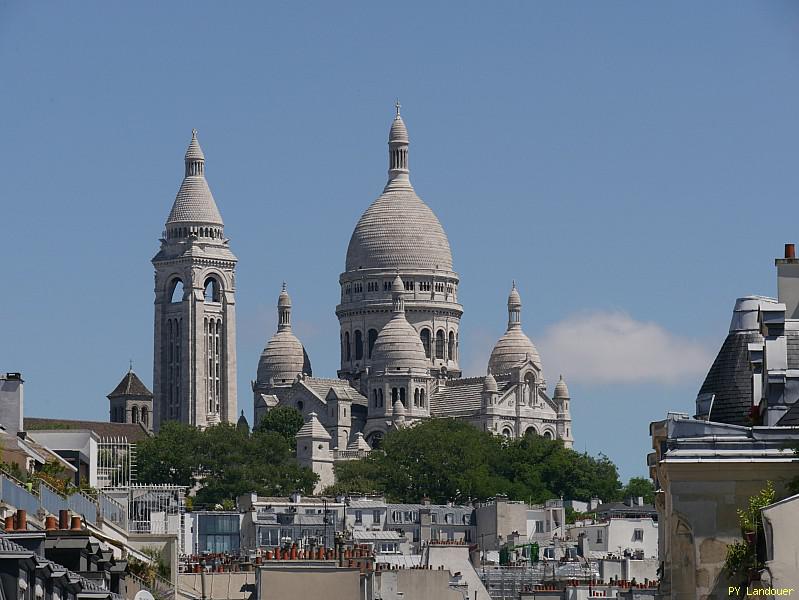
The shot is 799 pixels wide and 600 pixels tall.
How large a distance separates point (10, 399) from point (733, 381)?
13324 millimetres

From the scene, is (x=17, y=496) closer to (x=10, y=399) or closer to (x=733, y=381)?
(x=733, y=381)

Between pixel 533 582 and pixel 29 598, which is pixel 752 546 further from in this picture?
pixel 533 582

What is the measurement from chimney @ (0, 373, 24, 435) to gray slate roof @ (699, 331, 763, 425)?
1228 centimetres

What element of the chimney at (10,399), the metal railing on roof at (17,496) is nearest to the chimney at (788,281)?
the metal railing on roof at (17,496)

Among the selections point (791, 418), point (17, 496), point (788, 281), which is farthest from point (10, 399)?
point (791, 418)

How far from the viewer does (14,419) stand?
1667 inches

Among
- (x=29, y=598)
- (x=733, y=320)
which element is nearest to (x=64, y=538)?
(x=29, y=598)

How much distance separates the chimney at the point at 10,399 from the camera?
4244 cm

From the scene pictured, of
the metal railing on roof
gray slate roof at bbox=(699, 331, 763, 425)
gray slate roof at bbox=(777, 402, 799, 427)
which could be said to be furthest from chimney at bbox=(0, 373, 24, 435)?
gray slate roof at bbox=(777, 402, 799, 427)

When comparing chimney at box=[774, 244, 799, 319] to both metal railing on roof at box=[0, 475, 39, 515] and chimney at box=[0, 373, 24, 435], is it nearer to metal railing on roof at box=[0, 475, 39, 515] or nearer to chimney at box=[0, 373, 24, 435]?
metal railing on roof at box=[0, 475, 39, 515]

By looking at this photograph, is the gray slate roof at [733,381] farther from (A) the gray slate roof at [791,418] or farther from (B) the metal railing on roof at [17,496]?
(B) the metal railing on roof at [17,496]

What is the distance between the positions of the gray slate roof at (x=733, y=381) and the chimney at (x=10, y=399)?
40.3 ft

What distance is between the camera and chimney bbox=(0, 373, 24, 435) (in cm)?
4244

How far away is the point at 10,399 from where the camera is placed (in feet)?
141
